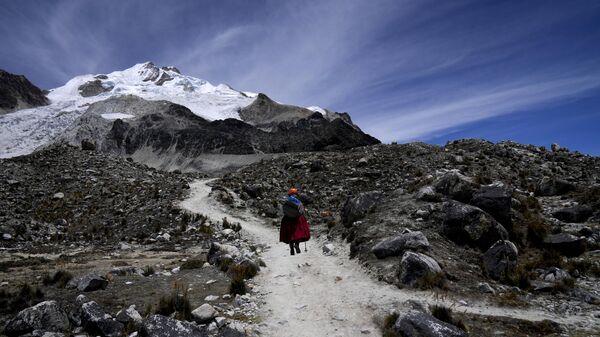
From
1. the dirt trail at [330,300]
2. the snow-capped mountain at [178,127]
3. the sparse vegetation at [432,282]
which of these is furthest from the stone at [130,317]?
the snow-capped mountain at [178,127]

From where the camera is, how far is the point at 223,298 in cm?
1001

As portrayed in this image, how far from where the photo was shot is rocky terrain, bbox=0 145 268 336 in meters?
8.33

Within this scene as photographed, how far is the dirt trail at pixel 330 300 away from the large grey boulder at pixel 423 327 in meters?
0.68

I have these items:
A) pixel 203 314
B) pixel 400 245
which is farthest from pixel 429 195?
pixel 203 314

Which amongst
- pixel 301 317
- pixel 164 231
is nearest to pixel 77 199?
pixel 164 231

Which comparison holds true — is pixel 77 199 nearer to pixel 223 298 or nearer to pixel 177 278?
pixel 177 278

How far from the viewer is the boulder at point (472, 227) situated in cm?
1227

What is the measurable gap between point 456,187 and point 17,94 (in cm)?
22218

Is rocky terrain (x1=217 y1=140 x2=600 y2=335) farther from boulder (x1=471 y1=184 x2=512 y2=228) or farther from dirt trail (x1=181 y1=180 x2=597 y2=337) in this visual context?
dirt trail (x1=181 y1=180 x2=597 y2=337)

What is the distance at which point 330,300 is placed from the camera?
31.2ft

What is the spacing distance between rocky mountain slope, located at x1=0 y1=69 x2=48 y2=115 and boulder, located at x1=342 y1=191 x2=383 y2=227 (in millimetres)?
198613

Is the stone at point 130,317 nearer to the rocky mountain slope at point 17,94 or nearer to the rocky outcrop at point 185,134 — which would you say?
the rocky outcrop at point 185,134

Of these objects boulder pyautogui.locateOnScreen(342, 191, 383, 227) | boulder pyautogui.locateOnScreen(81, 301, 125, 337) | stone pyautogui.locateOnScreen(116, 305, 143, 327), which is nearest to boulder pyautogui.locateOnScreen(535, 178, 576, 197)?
boulder pyautogui.locateOnScreen(342, 191, 383, 227)

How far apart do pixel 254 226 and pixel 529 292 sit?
17490 millimetres
